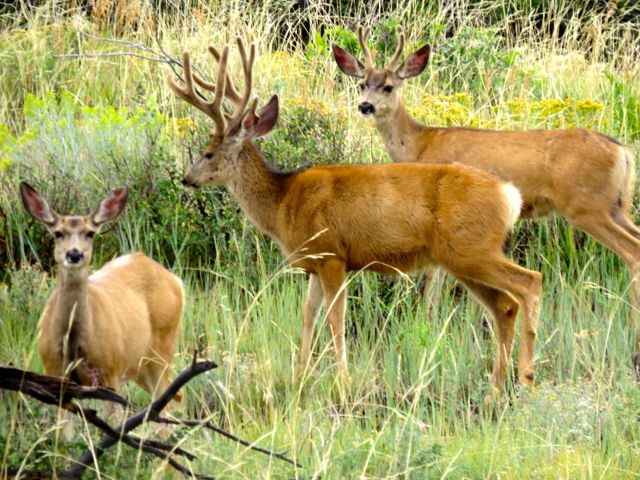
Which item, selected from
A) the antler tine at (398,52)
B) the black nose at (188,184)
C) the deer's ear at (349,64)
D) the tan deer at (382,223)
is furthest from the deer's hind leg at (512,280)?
the deer's ear at (349,64)

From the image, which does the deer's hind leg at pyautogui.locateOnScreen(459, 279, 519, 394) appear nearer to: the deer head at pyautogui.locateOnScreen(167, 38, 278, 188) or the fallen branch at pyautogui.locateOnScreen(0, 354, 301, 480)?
the deer head at pyautogui.locateOnScreen(167, 38, 278, 188)

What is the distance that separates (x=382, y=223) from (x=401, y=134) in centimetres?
224

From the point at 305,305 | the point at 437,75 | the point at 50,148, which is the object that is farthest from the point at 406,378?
the point at 437,75

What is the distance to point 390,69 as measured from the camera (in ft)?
33.0

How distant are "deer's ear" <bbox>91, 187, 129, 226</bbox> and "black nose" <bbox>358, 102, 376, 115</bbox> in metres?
3.76

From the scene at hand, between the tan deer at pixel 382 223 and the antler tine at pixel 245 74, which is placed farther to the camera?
the antler tine at pixel 245 74

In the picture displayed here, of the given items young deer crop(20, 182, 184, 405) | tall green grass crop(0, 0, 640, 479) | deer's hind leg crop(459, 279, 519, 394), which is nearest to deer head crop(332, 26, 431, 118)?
tall green grass crop(0, 0, 640, 479)

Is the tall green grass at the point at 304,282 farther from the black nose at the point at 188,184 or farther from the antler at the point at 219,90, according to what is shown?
the antler at the point at 219,90

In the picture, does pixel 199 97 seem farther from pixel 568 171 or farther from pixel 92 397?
pixel 92 397

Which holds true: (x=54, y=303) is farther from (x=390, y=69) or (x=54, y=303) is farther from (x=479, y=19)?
(x=479, y=19)

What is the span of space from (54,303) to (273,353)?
5.09 feet

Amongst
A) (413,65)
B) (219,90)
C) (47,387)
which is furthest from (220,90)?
(47,387)

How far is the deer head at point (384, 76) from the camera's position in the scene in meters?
9.83

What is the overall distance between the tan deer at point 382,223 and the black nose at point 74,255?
1770 millimetres
